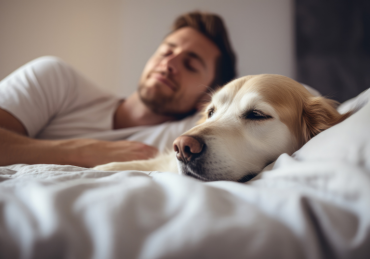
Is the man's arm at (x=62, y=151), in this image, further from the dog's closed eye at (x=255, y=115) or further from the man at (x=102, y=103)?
the dog's closed eye at (x=255, y=115)

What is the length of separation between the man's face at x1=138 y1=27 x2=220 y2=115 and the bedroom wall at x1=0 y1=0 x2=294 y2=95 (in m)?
1.11

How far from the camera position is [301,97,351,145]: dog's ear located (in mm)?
833

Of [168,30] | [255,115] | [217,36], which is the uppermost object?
[168,30]

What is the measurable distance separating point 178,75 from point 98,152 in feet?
3.38

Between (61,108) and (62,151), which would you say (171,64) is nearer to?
(61,108)

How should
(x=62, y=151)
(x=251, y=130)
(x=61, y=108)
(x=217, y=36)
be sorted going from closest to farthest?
1. (x=251, y=130)
2. (x=62, y=151)
3. (x=61, y=108)
4. (x=217, y=36)

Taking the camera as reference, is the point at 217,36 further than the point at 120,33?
No

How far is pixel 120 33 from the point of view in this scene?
3432mm

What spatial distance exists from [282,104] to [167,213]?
26.9 inches

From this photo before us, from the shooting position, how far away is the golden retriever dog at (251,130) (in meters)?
0.71

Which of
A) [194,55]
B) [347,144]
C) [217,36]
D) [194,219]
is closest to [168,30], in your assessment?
[217,36]

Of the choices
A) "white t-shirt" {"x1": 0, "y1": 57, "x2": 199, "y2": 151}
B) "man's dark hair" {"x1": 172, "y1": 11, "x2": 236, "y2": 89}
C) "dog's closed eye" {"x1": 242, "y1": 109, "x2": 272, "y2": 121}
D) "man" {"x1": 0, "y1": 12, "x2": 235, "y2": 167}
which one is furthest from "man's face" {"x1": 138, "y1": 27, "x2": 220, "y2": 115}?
"dog's closed eye" {"x1": 242, "y1": 109, "x2": 272, "y2": 121}

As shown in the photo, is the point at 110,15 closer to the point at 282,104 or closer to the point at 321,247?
the point at 282,104

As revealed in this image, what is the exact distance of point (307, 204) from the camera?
13.9 inches
